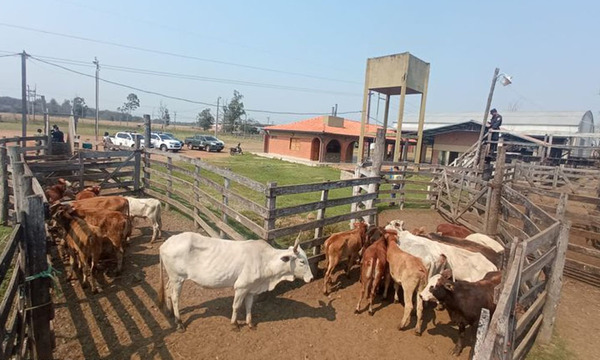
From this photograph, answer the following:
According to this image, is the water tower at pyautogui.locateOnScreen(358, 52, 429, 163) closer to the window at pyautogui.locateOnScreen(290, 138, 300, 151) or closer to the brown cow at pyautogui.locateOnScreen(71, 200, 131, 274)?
the window at pyautogui.locateOnScreen(290, 138, 300, 151)

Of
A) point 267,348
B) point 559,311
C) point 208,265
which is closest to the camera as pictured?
point 267,348

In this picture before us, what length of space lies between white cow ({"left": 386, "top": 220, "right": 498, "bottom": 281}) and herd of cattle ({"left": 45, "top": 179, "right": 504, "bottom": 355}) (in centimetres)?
1

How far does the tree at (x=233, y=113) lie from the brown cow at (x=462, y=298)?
75.4 meters

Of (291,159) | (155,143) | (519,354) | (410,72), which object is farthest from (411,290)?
(155,143)

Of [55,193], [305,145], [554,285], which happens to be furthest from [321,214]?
→ [305,145]

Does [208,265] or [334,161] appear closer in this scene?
[208,265]

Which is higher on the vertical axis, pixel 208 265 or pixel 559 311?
pixel 208 265

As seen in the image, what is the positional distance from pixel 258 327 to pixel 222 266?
99 centimetres

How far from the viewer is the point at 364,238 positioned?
6449 millimetres

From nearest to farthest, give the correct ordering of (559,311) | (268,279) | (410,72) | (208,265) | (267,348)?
1. (267,348)
2. (208,265)
3. (268,279)
4. (559,311)
5. (410,72)

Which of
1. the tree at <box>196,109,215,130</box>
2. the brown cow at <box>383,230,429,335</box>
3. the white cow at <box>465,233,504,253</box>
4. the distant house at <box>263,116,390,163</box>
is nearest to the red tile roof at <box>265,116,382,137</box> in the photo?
the distant house at <box>263,116,390,163</box>

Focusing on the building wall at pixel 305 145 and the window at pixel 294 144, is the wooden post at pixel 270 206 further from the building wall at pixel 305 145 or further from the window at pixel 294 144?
the window at pixel 294 144

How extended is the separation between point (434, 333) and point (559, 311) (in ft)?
8.24

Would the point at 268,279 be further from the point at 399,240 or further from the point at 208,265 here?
the point at 399,240
